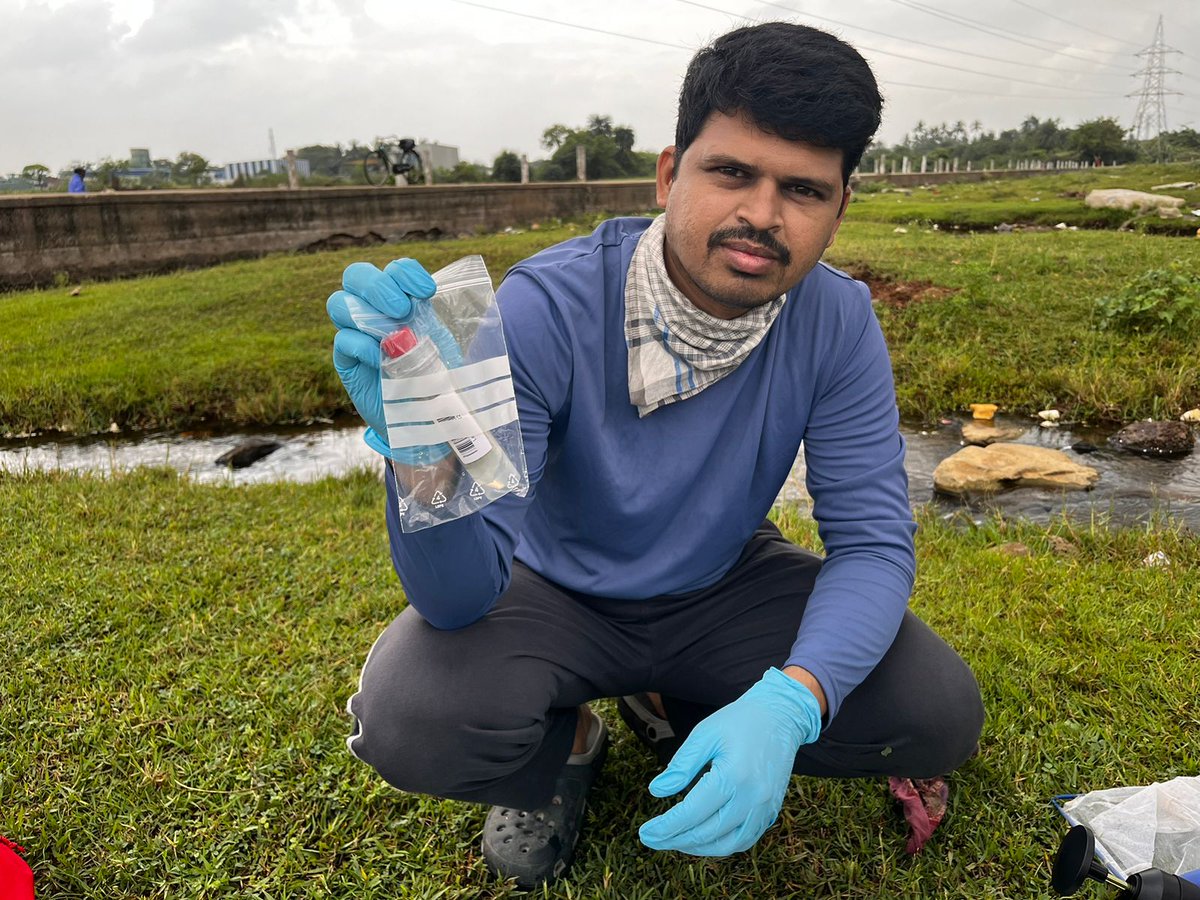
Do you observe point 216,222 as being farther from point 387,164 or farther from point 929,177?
point 929,177

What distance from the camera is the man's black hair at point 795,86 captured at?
4.89 feet

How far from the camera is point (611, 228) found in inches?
71.0

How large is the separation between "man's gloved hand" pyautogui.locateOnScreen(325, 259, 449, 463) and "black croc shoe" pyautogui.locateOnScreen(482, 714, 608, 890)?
82 centimetres

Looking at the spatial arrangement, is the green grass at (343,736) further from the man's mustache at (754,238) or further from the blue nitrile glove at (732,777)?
the man's mustache at (754,238)

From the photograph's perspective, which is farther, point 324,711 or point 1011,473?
point 1011,473

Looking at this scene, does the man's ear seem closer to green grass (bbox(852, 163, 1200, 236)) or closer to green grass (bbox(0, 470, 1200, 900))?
green grass (bbox(0, 470, 1200, 900))

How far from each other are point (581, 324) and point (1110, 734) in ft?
4.98

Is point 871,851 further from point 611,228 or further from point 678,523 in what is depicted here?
point 611,228

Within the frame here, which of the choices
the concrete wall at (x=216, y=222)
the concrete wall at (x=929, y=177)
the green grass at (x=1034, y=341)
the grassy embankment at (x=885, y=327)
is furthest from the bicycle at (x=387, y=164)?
the concrete wall at (x=929, y=177)

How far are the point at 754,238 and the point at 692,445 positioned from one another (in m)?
0.40

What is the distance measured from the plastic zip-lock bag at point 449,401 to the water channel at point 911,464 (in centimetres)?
303

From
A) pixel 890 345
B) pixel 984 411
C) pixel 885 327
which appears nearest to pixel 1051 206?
pixel 885 327

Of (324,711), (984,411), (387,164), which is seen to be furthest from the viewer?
(387,164)

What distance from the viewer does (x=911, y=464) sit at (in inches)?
181
